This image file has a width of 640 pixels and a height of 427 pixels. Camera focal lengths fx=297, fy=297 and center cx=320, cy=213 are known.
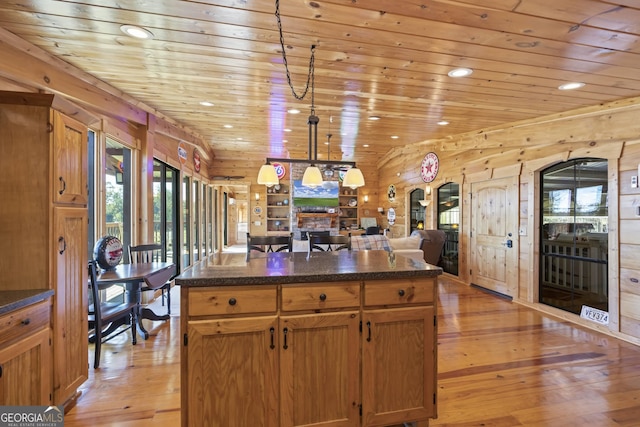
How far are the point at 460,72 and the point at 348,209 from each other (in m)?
7.42

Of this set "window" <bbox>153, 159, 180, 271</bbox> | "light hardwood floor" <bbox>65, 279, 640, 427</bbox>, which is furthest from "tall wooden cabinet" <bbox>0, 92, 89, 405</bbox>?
"window" <bbox>153, 159, 180, 271</bbox>

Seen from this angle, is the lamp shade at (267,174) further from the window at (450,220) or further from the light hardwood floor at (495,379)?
the window at (450,220)

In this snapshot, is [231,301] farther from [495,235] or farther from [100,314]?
[495,235]

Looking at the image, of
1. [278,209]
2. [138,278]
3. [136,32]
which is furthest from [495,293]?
[278,209]

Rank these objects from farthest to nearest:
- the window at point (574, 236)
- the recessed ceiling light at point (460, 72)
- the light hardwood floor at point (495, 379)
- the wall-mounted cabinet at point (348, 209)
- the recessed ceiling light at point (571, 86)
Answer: the wall-mounted cabinet at point (348, 209) → the window at point (574, 236) → the recessed ceiling light at point (571, 86) → the recessed ceiling light at point (460, 72) → the light hardwood floor at point (495, 379)

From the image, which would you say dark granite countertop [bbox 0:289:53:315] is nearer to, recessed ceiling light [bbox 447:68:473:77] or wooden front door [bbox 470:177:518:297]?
recessed ceiling light [bbox 447:68:473:77]

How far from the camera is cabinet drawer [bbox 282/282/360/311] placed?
1698mm

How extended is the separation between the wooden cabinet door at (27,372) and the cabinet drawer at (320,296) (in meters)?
1.41

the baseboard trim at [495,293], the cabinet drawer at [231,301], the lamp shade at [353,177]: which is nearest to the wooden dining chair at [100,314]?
the cabinet drawer at [231,301]

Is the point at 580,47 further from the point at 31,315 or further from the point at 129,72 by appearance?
the point at 31,315

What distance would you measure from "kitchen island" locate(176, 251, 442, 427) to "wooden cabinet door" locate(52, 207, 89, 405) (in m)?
0.93

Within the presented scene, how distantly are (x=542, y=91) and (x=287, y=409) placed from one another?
12.7 ft

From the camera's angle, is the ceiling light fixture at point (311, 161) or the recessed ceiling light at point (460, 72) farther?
the recessed ceiling light at point (460, 72)

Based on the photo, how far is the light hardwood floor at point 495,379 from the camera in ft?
6.71
